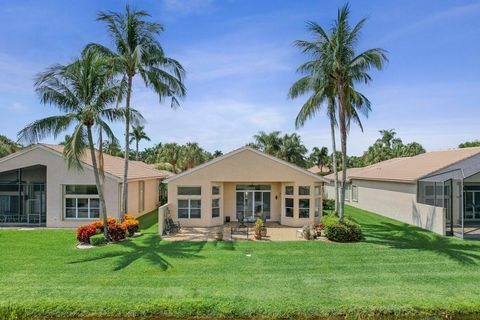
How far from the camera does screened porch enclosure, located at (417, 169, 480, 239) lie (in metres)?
18.4

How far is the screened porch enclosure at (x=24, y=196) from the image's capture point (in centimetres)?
2231

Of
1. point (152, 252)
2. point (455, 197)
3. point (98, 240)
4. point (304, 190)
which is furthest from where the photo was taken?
point (455, 197)

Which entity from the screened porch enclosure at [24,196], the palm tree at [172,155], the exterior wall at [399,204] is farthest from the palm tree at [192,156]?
the screened porch enclosure at [24,196]

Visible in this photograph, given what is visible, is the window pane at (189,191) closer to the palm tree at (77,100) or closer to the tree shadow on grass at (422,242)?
the palm tree at (77,100)

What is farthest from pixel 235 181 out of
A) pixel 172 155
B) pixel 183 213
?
pixel 172 155

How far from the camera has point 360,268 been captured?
1228 centimetres

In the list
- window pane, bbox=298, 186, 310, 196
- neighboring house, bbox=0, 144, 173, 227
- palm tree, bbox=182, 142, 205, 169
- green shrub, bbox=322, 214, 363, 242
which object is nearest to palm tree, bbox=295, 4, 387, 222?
green shrub, bbox=322, 214, 363, 242

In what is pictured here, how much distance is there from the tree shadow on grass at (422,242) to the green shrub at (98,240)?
13092 millimetres

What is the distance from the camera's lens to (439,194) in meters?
21.5

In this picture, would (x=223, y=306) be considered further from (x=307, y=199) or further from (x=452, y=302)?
(x=307, y=199)

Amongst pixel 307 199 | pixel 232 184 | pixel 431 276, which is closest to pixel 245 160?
pixel 232 184

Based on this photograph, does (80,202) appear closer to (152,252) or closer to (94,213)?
(94,213)

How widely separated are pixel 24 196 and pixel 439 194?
27954mm

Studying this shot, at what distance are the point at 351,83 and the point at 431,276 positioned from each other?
461 inches
